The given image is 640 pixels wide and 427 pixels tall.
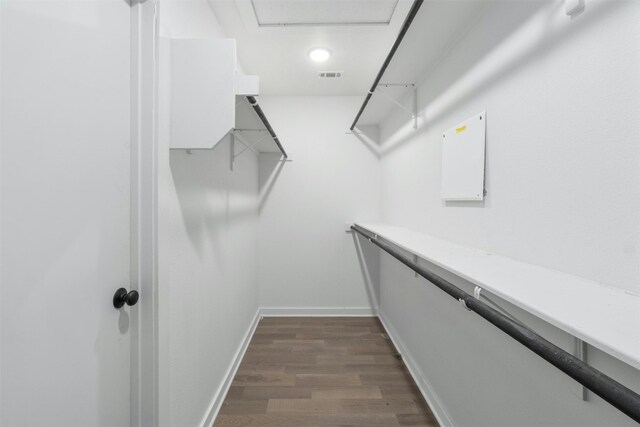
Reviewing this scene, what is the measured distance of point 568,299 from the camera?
23.1 inches

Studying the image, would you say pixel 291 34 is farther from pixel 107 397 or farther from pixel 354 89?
pixel 107 397

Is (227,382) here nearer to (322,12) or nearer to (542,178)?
(542,178)

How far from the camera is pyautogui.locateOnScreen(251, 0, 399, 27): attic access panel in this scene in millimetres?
1534

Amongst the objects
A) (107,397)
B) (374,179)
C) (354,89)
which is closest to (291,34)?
(354,89)

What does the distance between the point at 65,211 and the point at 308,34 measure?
1840 mm

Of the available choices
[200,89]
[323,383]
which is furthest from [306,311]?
[200,89]

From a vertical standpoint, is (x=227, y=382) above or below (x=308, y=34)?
below

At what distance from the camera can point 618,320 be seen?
0.48 m

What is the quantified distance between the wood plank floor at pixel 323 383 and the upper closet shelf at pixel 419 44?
193 cm

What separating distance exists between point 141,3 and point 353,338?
2.67 m

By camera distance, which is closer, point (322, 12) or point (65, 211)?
point (65, 211)

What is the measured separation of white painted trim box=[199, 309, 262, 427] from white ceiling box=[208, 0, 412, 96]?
7.97ft

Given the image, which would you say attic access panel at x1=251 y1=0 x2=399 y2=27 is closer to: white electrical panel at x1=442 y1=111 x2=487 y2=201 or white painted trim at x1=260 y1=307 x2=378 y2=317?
white electrical panel at x1=442 y1=111 x2=487 y2=201

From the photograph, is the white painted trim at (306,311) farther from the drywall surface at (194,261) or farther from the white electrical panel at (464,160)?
the white electrical panel at (464,160)
